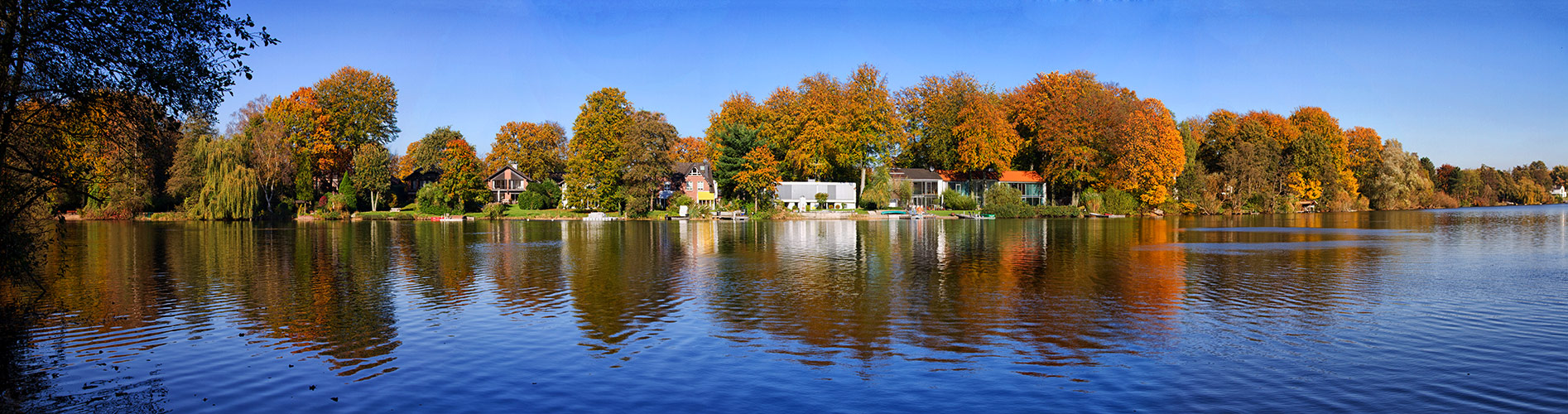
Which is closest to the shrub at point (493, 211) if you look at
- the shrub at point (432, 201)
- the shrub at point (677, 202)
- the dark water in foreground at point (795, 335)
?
the shrub at point (432, 201)

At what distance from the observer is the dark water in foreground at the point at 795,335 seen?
1062 cm

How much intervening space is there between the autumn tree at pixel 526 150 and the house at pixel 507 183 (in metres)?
0.94

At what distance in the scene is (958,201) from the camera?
287 feet

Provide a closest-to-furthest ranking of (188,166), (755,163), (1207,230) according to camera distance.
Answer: (1207,230) → (188,166) → (755,163)

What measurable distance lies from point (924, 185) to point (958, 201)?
24.0ft

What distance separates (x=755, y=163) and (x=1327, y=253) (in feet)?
170

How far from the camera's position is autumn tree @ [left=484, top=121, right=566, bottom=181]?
97875 millimetres

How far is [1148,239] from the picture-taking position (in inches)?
1716

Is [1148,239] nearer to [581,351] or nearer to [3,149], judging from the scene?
[581,351]

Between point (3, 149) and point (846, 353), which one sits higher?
point (3, 149)

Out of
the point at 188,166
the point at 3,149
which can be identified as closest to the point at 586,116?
the point at 188,166

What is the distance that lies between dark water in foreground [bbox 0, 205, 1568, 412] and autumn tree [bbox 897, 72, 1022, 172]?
169ft

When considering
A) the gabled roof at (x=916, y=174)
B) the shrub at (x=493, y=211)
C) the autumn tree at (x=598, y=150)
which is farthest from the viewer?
the gabled roof at (x=916, y=174)

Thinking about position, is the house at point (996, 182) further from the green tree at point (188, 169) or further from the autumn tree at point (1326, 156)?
the green tree at point (188, 169)
